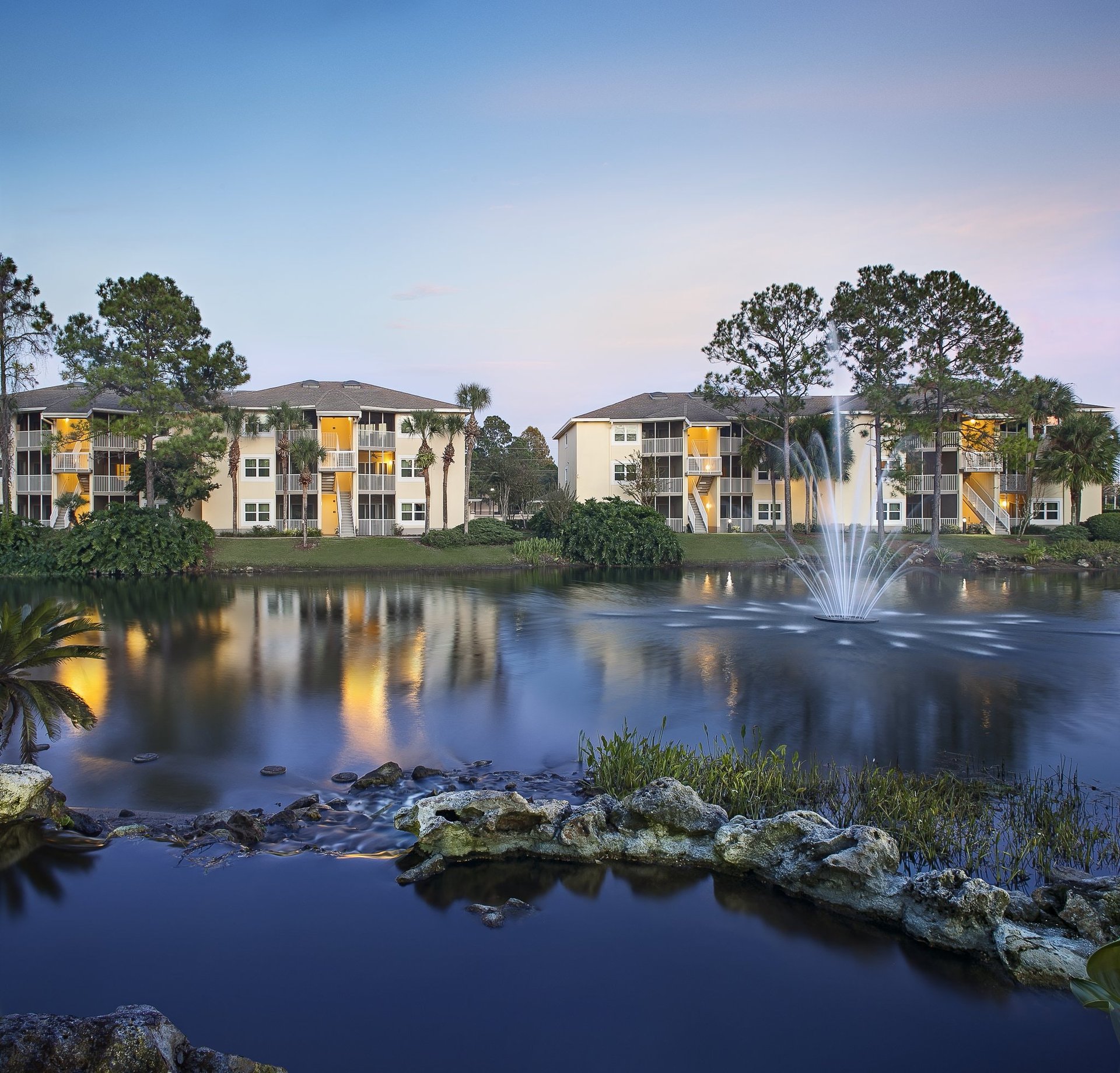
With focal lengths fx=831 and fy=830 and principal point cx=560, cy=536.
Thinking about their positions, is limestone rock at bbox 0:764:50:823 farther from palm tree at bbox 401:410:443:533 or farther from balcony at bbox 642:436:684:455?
balcony at bbox 642:436:684:455

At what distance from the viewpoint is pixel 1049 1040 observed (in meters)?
5.53

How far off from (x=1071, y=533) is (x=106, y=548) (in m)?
50.5

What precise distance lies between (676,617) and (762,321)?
27.7 metres

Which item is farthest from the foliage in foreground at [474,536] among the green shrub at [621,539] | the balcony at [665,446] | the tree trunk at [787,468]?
the tree trunk at [787,468]

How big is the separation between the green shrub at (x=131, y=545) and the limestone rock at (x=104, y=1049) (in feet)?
128

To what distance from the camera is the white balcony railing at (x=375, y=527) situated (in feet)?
169

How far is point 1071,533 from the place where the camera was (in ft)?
152

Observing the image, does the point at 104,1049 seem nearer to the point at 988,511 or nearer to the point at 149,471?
the point at 149,471

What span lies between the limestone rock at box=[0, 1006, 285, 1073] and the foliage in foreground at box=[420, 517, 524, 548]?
41968 mm

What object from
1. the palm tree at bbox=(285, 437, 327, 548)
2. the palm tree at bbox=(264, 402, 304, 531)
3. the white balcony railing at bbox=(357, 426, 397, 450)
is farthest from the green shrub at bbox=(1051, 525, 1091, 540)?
the palm tree at bbox=(264, 402, 304, 531)

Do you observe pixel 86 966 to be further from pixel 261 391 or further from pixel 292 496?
pixel 261 391

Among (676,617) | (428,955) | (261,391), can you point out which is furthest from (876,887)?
(261,391)

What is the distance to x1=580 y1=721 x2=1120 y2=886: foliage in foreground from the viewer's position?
805cm

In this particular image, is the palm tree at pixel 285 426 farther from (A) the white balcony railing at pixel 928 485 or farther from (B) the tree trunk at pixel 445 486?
(A) the white balcony railing at pixel 928 485
